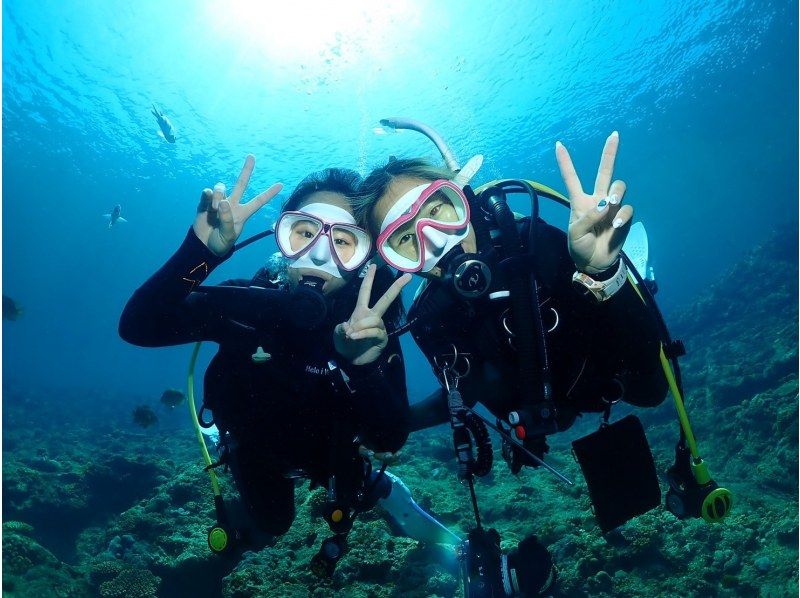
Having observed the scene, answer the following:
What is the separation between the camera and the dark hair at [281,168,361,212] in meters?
3.70

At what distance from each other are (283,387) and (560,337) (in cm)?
213

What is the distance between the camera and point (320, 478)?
361cm

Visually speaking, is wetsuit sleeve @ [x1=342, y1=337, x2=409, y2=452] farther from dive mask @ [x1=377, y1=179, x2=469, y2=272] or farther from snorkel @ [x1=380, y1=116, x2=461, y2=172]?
snorkel @ [x1=380, y1=116, x2=461, y2=172]

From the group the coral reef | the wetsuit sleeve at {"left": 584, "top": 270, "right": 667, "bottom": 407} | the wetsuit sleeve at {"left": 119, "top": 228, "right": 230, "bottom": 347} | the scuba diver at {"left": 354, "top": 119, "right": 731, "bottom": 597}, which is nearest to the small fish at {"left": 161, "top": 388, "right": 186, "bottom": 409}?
the coral reef

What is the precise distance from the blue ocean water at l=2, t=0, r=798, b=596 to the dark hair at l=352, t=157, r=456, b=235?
48.7 feet

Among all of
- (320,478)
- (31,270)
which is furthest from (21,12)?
(31,270)

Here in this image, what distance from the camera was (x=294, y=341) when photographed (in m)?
3.20

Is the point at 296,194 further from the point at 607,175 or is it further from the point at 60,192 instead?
the point at 60,192

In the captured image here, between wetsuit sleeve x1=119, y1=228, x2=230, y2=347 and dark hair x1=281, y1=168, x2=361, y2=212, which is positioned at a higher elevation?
dark hair x1=281, y1=168, x2=361, y2=212

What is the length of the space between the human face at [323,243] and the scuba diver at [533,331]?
0.96 feet

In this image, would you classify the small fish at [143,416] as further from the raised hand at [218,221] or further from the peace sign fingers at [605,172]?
the peace sign fingers at [605,172]

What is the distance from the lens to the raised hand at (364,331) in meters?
2.56

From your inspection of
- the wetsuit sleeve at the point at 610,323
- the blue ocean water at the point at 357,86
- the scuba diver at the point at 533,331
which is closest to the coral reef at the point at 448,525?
the scuba diver at the point at 533,331

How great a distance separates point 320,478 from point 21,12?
28.6m
